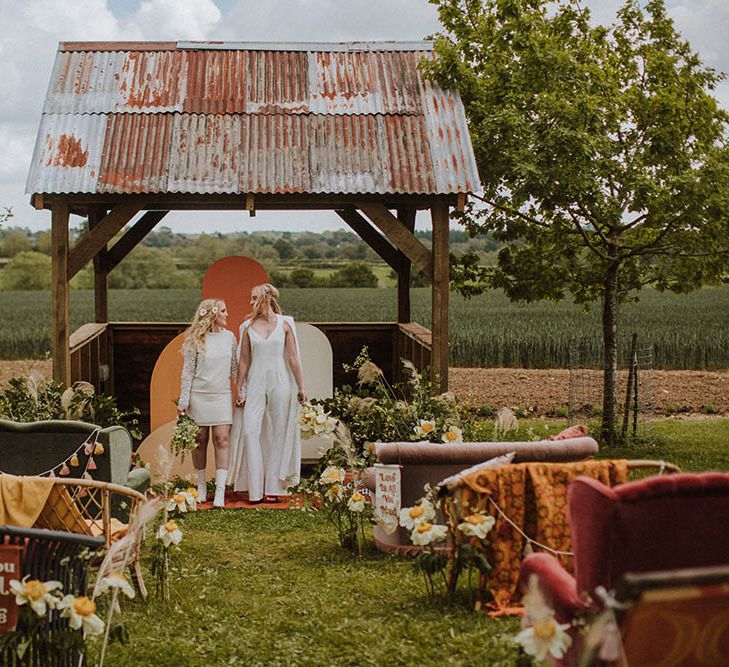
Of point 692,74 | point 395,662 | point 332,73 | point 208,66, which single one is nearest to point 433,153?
point 332,73

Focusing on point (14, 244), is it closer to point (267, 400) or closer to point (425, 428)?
point (267, 400)

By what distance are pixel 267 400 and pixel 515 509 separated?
4.25 metres

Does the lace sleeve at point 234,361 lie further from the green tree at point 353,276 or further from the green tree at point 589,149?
the green tree at point 353,276

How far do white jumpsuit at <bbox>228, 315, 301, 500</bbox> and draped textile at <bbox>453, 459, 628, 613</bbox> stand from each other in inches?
157

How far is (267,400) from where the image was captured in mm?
10078

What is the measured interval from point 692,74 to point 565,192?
2754 millimetres

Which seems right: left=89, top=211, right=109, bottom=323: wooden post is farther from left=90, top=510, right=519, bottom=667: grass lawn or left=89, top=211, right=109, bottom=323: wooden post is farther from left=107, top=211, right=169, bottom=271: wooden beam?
left=90, top=510, right=519, bottom=667: grass lawn

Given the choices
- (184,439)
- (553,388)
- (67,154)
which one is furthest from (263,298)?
(553,388)

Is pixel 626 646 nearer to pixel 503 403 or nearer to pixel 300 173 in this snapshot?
pixel 300 173

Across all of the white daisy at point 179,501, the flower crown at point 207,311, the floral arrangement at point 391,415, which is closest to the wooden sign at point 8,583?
the white daisy at point 179,501

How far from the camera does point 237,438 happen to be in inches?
402

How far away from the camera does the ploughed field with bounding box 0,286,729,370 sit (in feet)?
74.9

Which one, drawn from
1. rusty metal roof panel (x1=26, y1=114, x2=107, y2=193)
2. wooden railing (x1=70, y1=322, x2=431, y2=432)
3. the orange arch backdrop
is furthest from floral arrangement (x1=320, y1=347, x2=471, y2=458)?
wooden railing (x1=70, y1=322, x2=431, y2=432)

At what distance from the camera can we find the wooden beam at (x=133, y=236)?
14172mm
